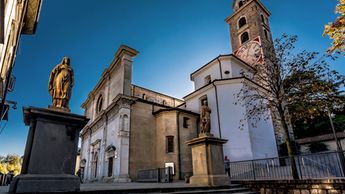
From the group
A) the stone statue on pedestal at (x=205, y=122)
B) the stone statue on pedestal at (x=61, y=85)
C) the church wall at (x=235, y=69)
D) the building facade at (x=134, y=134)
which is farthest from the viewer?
the church wall at (x=235, y=69)

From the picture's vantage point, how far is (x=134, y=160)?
18.2m

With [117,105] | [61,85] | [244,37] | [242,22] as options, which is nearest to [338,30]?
[61,85]

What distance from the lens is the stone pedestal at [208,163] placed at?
27.6ft

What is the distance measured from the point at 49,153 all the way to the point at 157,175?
35.5 feet

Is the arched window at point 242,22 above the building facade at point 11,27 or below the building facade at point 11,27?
above

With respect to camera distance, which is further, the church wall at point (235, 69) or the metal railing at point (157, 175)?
the church wall at point (235, 69)

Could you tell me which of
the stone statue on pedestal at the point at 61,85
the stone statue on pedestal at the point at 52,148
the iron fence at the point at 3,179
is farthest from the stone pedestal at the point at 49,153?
the iron fence at the point at 3,179

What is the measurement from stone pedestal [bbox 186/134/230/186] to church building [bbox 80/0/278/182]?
740 cm

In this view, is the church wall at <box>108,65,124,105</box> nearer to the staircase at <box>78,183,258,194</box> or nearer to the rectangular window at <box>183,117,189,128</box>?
the rectangular window at <box>183,117,189,128</box>

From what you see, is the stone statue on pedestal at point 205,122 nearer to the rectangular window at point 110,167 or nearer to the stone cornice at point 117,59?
the rectangular window at point 110,167

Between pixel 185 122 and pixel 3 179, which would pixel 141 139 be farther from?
pixel 3 179

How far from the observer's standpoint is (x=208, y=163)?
8.59m

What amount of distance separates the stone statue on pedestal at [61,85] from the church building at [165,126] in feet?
40.7

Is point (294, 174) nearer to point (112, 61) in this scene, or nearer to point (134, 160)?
point (134, 160)
